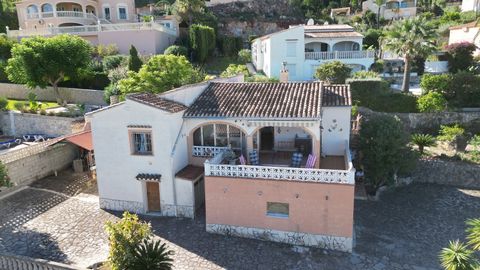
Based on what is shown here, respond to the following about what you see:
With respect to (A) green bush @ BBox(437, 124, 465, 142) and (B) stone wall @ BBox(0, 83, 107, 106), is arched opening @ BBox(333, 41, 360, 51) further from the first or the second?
(B) stone wall @ BBox(0, 83, 107, 106)

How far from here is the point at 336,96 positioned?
26.4m

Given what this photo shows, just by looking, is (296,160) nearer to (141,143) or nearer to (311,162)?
(311,162)

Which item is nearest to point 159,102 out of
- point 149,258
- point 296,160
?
point 296,160

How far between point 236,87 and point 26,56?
101ft

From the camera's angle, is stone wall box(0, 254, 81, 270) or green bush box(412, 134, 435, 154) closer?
stone wall box(0, 254, 81, 270)

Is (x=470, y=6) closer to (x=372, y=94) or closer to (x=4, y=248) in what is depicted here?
(x=372, y=94)

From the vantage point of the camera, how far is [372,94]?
134ft

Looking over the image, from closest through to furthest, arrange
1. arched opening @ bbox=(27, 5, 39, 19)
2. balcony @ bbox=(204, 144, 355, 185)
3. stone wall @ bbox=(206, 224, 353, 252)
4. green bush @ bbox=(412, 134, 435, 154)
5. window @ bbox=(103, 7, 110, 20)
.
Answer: balcony @ bbox=(204, 144, 355, 185) → stone wall @ bbox=(206, 224, 353, 252) → green bush @ bbox=(412, 134, 435, 154) → arched opening @ bbox=(27, 5, 39, 19) → window @ bbox=(103, 7, 110, 20)

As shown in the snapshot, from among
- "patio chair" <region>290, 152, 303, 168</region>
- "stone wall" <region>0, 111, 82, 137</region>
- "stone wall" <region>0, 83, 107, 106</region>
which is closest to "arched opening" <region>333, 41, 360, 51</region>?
"stone wall" <region>0, 83, 107, 106</region>

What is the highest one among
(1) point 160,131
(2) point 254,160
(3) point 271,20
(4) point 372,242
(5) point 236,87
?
(3) point 271,20

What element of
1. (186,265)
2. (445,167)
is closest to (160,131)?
(186,265)

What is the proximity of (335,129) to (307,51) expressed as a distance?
3272cm

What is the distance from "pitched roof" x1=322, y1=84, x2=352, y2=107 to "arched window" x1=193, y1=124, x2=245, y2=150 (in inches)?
257

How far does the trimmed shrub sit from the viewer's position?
2087 inches
